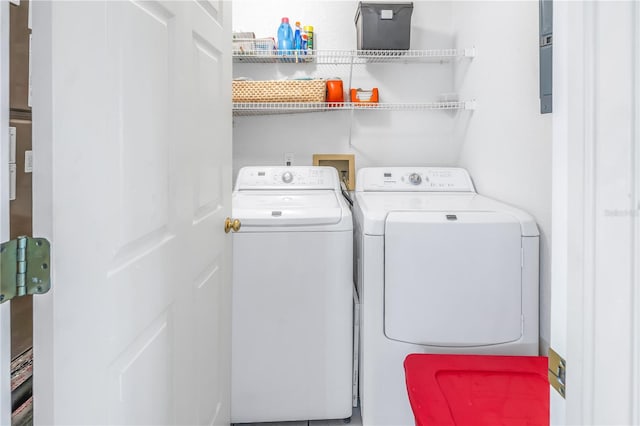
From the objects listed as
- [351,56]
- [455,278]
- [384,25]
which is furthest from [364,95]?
[455,278]

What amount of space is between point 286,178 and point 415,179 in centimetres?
72

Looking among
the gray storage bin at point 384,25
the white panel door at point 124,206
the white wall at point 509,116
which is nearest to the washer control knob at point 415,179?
the white wall at point 509,116

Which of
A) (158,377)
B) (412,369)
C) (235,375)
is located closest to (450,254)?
(412,369)

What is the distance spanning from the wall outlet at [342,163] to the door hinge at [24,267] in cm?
223

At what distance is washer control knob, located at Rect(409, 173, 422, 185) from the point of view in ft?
8.09

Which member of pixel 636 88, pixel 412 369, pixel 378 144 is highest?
pixel 378 144

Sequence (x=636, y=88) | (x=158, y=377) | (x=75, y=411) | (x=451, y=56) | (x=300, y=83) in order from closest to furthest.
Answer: (x=636, y=88) < (x=75, y=411) < (x=158, y=377) < (x=300, y=83) < (x=451, y=56)

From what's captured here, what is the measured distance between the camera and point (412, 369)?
4.87ft

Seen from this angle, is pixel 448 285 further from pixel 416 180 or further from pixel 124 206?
pixel 124 206

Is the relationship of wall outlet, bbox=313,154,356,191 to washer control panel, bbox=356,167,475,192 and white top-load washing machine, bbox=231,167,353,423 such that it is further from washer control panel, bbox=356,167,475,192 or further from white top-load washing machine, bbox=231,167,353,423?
white top-load washing machine, bbox=231,167,353,423

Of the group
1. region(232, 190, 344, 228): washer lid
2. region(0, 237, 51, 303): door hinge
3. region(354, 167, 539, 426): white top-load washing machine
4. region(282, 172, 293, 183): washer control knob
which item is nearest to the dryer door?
region(354, 167, 539, 426): white top-load washing machine

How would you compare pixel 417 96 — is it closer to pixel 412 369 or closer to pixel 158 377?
pixel 412 369

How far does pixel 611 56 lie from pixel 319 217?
1.39 meters

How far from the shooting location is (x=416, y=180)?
247 cm
